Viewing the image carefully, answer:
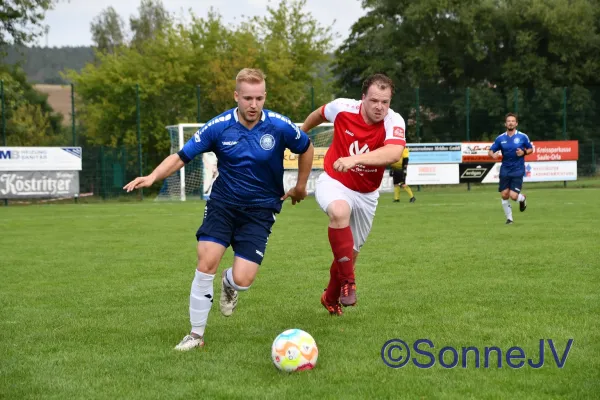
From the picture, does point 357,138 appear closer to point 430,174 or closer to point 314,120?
point 314,120

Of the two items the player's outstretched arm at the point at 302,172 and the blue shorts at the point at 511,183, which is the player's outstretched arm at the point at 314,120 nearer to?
the player's outstretched arm at the point at 302,172

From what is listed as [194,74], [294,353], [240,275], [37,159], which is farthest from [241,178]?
[194,74]

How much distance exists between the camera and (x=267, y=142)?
233 inches

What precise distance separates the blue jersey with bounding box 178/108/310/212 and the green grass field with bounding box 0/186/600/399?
3.54 feet

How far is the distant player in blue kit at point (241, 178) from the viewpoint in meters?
5.71

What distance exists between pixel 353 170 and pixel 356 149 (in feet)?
0.59

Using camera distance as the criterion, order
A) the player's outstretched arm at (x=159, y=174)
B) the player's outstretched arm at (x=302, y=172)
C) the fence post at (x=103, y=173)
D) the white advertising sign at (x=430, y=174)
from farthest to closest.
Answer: the fence post at (x=103, y=173) → the white advertising sign at (x=430, y=174) → the player's outstretched arm at (x=302, y=172) → the player's outstretched arm at (x=159, y=174)

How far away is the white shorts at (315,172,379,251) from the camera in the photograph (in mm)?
6621

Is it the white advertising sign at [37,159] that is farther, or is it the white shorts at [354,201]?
the white advertising sign at [37,159]

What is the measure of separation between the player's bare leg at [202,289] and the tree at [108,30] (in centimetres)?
7295

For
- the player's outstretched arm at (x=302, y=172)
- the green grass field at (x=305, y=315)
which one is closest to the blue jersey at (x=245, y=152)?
the player's outstretched arm at (x=302, y=172)

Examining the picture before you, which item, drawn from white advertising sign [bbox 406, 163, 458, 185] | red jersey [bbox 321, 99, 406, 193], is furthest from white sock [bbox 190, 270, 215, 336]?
white advertising sign [bbox 406, 163, 458, 185]

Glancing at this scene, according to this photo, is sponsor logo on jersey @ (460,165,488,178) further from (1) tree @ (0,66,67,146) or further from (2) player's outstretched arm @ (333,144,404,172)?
(2) player's outstretched arm @ (333,144,404,172)

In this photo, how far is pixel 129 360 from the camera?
518cm
